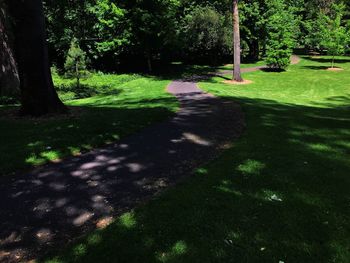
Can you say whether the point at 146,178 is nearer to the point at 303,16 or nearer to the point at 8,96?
the point at 8,96

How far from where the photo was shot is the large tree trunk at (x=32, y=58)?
435 inches

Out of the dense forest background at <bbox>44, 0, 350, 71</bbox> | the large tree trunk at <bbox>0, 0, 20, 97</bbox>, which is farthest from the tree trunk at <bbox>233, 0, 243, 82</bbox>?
the large tree trunk at <bbox>0, 0, 20, 97</bbox>

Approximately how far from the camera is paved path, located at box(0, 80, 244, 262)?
4.74m

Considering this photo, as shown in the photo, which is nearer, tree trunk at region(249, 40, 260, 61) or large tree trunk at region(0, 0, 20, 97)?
large tree trunk at region(0, 0, 20, 97)

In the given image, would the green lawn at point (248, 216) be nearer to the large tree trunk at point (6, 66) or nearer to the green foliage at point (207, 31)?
the large tree trunk at point (6, 66)

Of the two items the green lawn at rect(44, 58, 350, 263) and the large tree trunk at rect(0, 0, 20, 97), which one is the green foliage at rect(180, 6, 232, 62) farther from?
the green lawn at rect(44, 58, 350, 263)

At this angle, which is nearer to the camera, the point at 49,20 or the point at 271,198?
the point at 271,198

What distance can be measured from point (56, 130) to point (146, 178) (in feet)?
14.3

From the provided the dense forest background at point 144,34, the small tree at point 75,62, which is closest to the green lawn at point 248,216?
the dense forest background at point 144,34

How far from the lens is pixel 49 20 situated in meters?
32.9

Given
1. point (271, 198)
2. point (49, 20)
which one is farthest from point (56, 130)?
point (49, 20)

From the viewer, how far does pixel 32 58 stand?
37.0 feet

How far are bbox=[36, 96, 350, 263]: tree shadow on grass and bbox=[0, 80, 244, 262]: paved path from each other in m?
0.43

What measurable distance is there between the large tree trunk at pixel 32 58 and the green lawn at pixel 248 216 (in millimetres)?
6650
